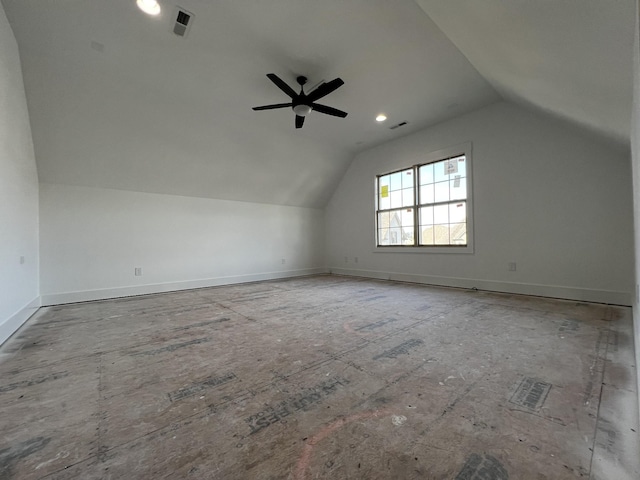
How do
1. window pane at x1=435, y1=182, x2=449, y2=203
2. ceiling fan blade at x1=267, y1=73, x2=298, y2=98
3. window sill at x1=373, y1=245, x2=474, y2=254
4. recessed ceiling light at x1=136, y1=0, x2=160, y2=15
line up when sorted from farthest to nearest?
1. window pane at x1=435, y1=182, x2=449, y2=203
2. window sill at x1=373, y1=245, x2=474, y2=254
3. ceiling fan blade at x1=267, y1=73, x2=298, y2=98
4. recessed ceiling light at x1=136, y1=0, x2=160, y2=15

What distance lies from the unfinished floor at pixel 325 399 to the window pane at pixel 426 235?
99.5 inches

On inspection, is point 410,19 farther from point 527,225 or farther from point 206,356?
point 206,356

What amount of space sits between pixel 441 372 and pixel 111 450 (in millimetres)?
1873

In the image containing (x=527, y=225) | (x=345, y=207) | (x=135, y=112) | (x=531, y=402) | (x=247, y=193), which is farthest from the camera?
(x=345, y=207)

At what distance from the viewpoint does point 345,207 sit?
7008 millimetres

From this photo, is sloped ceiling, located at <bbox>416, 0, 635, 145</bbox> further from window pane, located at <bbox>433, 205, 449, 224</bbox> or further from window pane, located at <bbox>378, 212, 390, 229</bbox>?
window pane, located at <bbox>378, 212, 390, 229</bbox>

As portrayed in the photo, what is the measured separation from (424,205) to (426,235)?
25.3 inches

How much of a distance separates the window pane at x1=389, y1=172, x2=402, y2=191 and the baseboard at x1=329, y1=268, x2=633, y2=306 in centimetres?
201

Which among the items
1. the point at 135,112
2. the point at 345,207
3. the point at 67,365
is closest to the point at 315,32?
the point at 135,112

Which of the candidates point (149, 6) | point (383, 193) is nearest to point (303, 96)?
point (149, 6)

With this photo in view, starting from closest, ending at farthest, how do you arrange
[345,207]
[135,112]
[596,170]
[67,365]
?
[67,365], [596,170], [135,112], [345,207]

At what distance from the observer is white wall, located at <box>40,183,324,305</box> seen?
13.3 ft

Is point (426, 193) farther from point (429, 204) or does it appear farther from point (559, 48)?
point (559, 48)

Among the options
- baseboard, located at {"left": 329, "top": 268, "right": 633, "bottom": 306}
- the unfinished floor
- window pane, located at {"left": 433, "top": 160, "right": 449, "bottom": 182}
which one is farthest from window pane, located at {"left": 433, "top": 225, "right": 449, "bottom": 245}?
the unfinished floor
